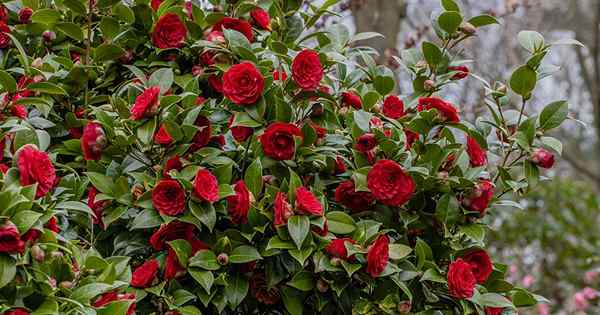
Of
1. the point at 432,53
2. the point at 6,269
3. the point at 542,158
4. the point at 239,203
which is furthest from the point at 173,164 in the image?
the point at 542,158

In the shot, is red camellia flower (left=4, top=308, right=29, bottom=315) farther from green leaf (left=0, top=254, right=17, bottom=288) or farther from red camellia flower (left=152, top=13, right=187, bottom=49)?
red camellia flower (left=152, top=13, right=187, bottom=49)

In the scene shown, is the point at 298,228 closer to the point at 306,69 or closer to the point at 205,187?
the point at 205,187

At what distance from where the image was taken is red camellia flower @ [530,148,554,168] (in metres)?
1.76

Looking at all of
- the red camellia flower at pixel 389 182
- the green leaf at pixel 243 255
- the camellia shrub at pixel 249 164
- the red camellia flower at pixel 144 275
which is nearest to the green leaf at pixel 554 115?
the camellia shrub at pixel 249 164

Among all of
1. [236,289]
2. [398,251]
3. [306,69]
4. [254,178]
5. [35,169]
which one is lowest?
[236,289]

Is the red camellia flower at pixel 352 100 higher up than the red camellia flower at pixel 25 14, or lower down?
lower down

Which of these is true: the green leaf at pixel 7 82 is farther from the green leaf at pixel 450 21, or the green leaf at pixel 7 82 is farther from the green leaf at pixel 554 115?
the green leaf at pixel 554 115

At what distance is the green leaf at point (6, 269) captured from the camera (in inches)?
46.3

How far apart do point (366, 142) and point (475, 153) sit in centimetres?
28

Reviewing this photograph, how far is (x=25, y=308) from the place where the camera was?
1.23 m

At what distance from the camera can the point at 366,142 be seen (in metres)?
1.75

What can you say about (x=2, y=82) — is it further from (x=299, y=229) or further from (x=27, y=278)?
(x=299, y=229)

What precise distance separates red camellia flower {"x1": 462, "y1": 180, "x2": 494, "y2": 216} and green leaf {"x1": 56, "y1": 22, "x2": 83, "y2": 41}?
1.06 metres

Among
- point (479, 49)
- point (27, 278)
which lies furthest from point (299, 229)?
point (479, 49)
